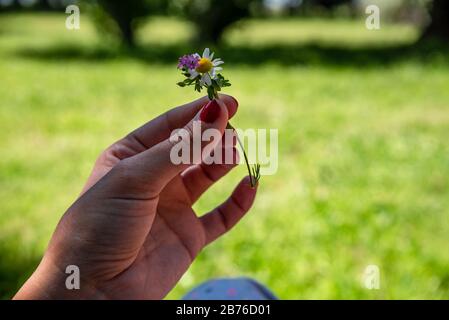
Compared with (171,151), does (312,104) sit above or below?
above

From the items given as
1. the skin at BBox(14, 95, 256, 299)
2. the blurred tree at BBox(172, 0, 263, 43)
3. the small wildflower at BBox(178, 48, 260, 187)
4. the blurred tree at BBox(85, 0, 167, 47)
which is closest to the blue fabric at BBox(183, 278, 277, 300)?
the skin at BBox(14, 95, 256, 299)

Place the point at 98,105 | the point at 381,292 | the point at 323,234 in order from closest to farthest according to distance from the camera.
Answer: the point at 381,292, the point at 323,234, the point at 98,105

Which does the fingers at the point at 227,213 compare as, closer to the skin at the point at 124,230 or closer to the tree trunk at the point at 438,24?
the skin at the point at 124,230

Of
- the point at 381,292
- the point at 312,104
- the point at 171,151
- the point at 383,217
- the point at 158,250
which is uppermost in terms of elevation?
the point at 312,104

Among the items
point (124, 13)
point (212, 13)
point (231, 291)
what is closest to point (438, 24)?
point (212, 13)

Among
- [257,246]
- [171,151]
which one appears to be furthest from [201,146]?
[257,246]

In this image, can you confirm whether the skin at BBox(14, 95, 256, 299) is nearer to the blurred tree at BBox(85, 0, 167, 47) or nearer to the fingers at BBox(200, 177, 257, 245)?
the fingers at BBox(200, 177, 257, 245)
